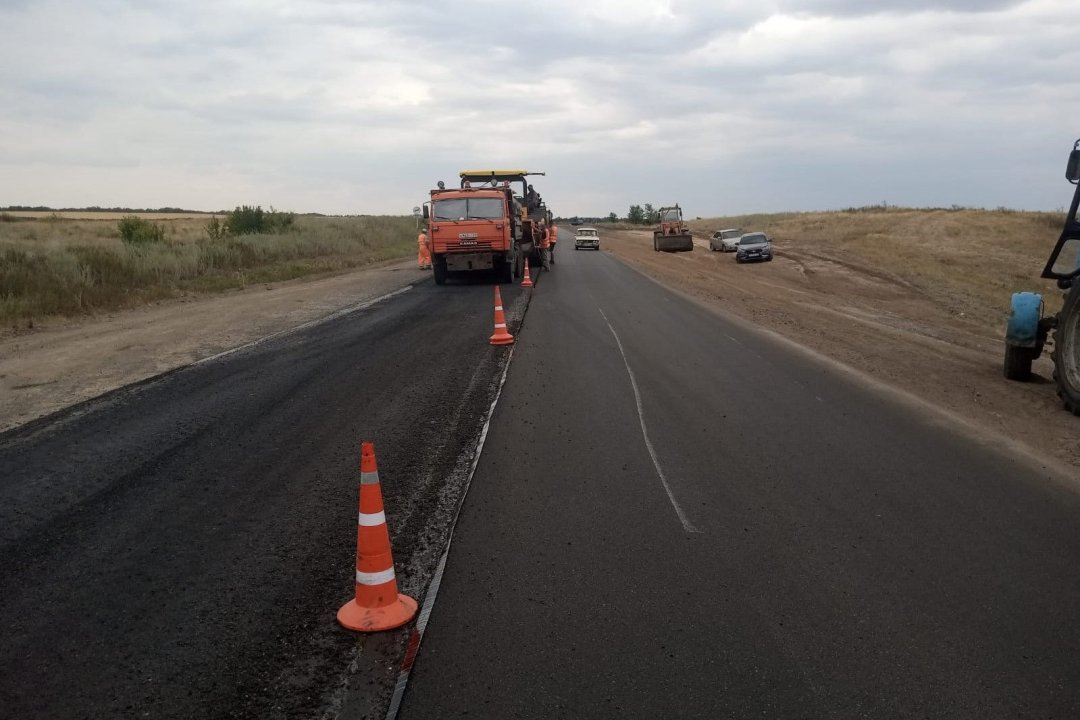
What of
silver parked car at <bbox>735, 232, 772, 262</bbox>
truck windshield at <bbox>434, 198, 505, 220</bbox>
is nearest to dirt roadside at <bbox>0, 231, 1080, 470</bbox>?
truck windshield at <bbox>434, 198, 505, 220</bbox>

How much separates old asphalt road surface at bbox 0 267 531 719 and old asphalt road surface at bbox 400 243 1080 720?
1.49 feet

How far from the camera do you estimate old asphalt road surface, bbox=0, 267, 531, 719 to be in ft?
11.8

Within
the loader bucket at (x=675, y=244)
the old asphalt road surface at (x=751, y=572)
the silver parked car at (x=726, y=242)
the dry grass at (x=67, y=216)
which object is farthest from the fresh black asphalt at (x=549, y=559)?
the dry grass at (x=67, y=216)

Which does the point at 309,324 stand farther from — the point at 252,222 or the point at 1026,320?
the point at 252,222

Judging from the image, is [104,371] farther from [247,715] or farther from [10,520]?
[247,715]

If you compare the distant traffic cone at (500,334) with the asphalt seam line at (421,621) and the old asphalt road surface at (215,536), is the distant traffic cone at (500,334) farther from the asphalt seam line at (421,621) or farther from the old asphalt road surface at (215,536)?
the asphalt seam line at (421,621)

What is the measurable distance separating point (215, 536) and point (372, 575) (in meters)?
1.65

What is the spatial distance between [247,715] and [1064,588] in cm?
418

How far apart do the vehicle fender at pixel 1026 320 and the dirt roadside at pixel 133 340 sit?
431 inches

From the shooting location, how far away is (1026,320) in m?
10.1

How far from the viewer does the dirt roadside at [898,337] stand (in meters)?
8.54

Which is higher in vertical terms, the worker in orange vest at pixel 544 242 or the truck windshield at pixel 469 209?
the truck windshield at pixel 469 209

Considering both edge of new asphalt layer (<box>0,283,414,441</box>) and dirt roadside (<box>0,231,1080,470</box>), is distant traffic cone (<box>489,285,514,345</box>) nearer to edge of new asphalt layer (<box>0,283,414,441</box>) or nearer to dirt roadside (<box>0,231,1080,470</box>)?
edge of new asphalt layer (<box>0,283,414,441</box>)

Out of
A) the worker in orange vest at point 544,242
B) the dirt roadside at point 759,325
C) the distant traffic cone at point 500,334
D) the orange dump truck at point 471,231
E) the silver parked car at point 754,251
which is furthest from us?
the silver parked car at point 754,251
